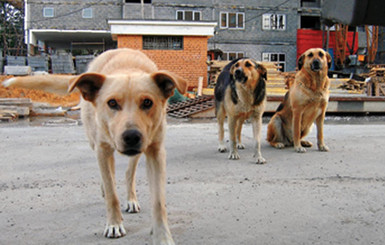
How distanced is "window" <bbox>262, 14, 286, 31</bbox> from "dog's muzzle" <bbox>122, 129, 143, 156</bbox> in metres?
35.3

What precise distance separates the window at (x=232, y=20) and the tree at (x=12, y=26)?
20.2 metres

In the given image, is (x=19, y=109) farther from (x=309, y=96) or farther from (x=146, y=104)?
(x=146, y=104)

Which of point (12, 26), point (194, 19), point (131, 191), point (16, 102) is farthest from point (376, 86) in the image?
point (12, 26)

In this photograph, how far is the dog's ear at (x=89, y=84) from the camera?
304 cm

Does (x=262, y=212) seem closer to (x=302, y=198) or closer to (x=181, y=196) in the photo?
(x=302, y=198)

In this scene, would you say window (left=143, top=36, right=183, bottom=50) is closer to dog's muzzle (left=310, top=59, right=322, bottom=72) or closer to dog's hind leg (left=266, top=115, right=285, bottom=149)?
dog's hind leg (left=266, top=115, right=285, bottom=149)

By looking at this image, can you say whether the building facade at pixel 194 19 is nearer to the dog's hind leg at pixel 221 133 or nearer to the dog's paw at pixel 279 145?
the dog's paw at pixel 279 145

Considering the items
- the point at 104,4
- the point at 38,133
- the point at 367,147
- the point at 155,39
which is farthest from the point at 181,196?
the point at 104,4

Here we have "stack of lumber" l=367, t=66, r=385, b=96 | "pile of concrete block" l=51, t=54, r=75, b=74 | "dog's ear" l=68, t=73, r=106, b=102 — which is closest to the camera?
"dog's ear" l=68, t=73, r=106, b=102

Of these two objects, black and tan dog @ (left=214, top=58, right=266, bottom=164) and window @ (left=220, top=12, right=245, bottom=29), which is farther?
window @ (left=220, top=12, right=245, bottom=29)

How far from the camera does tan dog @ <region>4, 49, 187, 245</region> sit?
2.82 metres

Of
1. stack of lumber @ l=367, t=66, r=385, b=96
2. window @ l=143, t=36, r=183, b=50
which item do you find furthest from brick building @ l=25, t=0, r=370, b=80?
stack of lumber @ l=367, t=66, r=385, b=96

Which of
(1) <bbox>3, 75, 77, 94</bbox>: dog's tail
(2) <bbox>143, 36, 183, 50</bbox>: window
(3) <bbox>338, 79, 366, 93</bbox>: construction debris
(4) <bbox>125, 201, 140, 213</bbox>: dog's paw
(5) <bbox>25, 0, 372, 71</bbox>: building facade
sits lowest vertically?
(4) <bbox>125, 201, 140, 213</bbox>: dog's paw

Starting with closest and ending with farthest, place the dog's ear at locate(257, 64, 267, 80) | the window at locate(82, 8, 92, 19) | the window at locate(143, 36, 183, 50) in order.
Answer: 1. the dog's ear at locate(257, 64, 267, 80)
2. the window at locate(143, 36, 183, 50)
3. the window at locate(82, 8, 92, 19)
